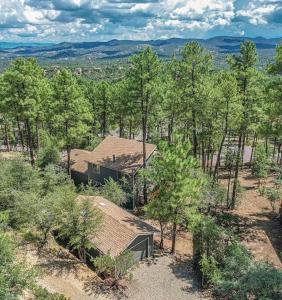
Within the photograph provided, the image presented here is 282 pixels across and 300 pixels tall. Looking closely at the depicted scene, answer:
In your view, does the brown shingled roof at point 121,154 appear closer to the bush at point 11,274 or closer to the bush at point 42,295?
the bush at point 42,295

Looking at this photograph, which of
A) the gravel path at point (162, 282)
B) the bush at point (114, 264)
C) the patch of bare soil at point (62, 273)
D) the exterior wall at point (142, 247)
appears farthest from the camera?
the exterior wall at point (142, 247)

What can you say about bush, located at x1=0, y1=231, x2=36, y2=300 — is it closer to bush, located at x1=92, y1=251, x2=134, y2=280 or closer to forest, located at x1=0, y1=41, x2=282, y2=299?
forest, located at x1=0, y1=41, x2=282, y2=299

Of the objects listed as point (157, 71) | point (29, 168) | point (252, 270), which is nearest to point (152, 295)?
point (252, 270)

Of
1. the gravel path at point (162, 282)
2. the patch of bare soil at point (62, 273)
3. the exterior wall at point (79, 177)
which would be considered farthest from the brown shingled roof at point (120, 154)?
the patch of bare soil at point (62, 273)

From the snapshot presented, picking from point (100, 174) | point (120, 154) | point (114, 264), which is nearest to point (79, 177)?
point (100, 174)

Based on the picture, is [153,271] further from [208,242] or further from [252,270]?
[252,270]

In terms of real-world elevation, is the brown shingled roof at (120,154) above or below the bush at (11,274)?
below
